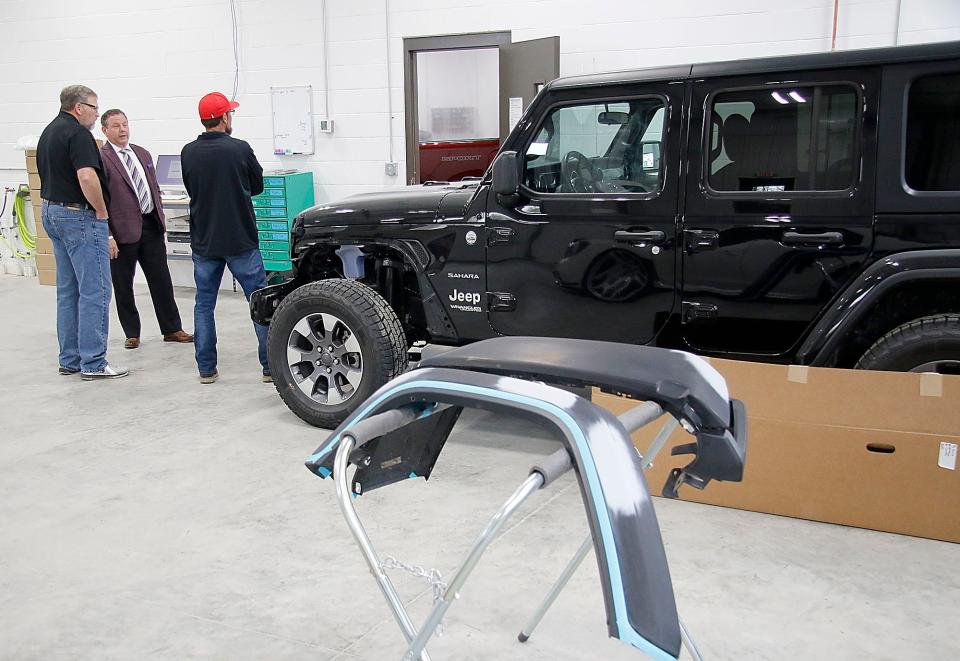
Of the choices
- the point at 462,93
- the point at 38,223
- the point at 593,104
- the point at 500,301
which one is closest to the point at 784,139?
the point at 593,104

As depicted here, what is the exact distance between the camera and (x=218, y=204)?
4941 mm

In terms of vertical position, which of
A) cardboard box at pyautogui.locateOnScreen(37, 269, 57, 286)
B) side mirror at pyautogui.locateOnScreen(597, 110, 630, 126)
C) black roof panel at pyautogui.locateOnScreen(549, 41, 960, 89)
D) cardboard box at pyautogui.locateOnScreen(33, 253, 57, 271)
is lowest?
cardboard box at pyautogui.locateOnScreen(37, 269, 57, 286)

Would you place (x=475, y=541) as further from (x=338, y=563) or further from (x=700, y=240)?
(x=700, y=240)

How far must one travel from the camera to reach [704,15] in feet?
21.6

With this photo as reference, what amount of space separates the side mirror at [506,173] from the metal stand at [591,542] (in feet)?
5.76

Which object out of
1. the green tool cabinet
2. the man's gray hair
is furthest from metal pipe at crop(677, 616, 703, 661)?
the green tool cabinet

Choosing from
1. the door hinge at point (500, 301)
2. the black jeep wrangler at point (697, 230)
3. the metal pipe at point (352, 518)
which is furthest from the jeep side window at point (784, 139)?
the metal pipe at point (352, 518)

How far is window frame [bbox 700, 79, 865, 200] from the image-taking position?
329cm

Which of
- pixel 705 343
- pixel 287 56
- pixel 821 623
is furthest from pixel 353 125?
pixel 821 623

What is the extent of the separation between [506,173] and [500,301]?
596 millimetres

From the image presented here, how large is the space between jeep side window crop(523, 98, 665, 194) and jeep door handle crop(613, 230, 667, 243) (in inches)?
7.0

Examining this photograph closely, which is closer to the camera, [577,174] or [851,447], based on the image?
[851,447]

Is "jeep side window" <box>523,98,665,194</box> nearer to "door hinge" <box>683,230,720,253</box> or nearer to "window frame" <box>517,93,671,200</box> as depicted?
"window frame" <box>517,93,671,200</box>

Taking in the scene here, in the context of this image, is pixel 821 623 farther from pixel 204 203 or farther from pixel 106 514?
pixel 204 203
